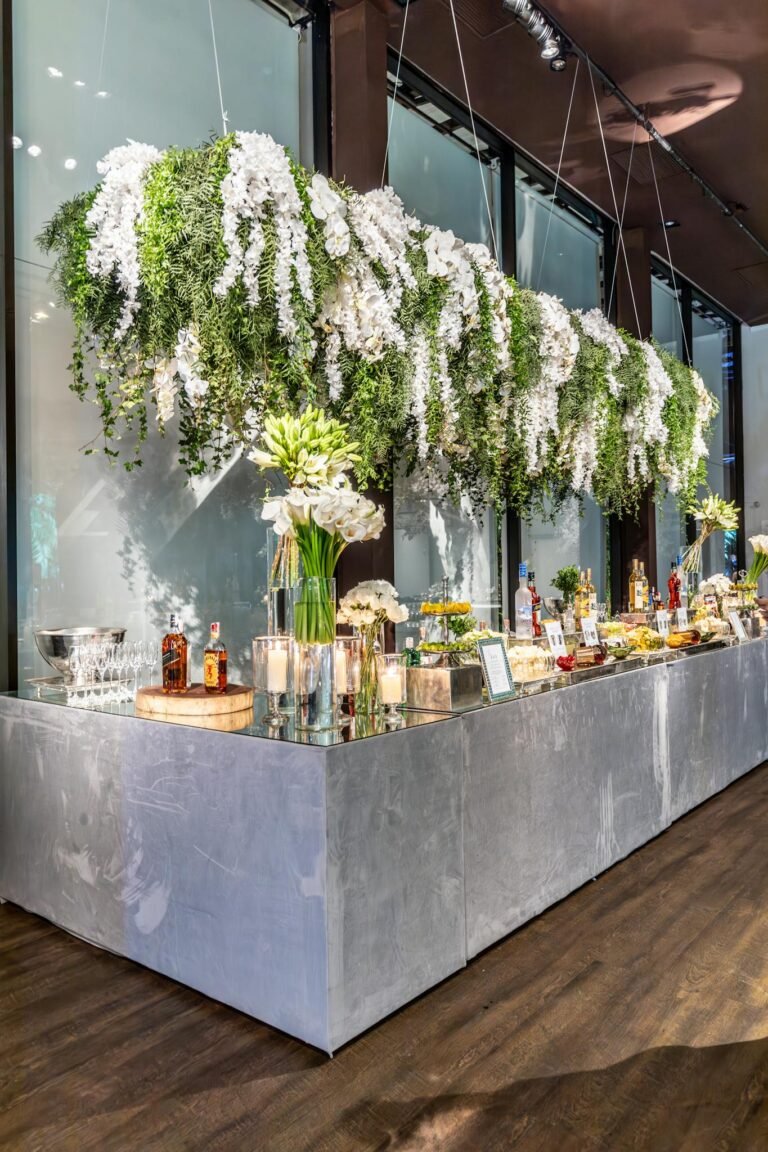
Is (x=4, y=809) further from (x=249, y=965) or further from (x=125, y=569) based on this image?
(x=249, y=965)

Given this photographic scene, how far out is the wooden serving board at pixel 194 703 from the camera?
2.29m

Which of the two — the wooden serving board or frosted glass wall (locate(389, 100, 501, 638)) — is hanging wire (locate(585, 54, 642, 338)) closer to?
frosted glass wall (locate(389, 100, 501, 638))

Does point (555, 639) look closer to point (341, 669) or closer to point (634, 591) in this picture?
point (341, 669)

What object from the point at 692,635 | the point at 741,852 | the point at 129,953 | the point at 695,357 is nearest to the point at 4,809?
the point at 129,953

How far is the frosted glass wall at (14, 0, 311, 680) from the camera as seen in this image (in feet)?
10.0

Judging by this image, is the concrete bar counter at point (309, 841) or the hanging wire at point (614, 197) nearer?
the concrete bar counter at point (309, 841)

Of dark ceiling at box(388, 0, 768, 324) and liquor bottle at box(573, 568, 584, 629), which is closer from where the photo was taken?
liquor bottle at box(573, 568, 584, 629)

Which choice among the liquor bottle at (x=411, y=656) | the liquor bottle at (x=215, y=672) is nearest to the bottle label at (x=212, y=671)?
the liquor bottle at (x=215, y=672)

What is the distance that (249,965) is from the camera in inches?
81.6

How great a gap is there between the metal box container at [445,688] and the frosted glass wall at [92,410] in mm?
1336

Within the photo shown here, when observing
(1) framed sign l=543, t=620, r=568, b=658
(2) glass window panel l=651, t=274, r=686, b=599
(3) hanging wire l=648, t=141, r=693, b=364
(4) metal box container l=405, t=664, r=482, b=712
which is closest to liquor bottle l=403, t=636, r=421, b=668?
(4) metal box container l=405, t=664, r=482, b=712

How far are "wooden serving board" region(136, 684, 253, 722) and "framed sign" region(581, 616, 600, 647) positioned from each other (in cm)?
163

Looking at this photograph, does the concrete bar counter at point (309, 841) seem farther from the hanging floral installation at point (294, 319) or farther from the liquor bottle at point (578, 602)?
the hanging floral installation at point (294, 319)

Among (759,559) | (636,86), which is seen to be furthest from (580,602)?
(636,86)
